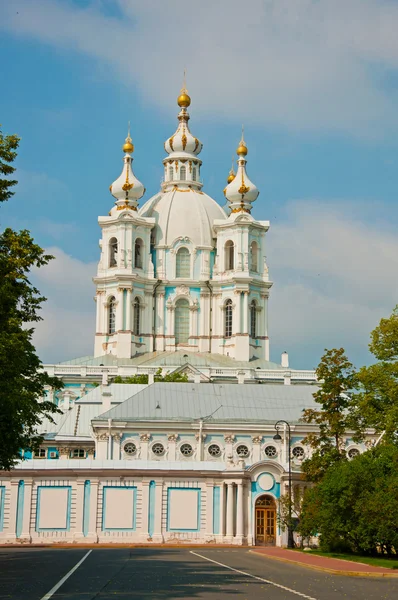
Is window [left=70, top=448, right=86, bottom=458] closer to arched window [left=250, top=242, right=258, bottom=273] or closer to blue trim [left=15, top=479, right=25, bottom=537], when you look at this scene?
blue trim [left=15, top=479, right=25, bottom=537]

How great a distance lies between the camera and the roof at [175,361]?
98.3m

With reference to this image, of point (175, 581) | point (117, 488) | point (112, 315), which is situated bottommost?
point (175, 581)

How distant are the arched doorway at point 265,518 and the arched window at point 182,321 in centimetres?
5161

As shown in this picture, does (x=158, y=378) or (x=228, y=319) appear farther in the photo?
(x=228, y=319)

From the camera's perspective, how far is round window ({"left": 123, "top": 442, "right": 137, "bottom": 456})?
212 feet

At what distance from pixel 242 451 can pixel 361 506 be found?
24767mm

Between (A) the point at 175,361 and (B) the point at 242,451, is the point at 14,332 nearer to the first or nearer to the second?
(B) the point at 242,451

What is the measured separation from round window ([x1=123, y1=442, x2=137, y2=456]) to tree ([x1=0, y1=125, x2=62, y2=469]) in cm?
3115

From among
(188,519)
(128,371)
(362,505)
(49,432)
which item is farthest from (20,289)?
(128,371)

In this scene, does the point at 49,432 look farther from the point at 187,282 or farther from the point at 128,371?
the point at 187,282

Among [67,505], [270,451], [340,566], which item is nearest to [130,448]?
[270,451]

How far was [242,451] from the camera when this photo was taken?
65688mm

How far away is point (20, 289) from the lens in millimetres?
30891

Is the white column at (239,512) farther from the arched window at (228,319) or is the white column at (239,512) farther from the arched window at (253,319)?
the arched window at (228,319)
